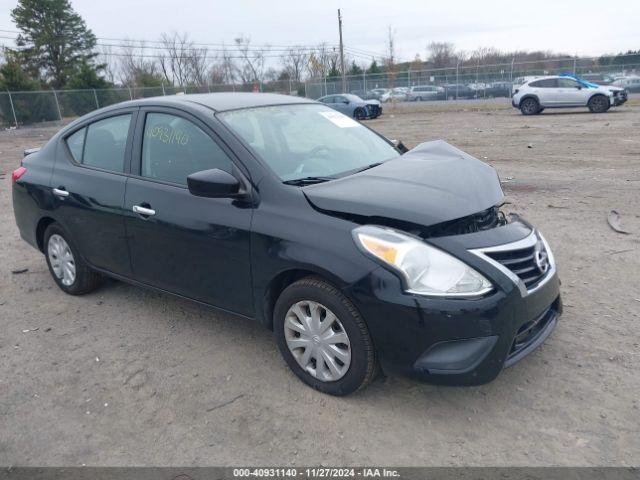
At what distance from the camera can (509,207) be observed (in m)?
7.11

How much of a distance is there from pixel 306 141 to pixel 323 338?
1478mm

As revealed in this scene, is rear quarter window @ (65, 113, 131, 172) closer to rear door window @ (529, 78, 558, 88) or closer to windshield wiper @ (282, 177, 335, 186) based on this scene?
windshield wiper @ (282, 177, 335, 186)

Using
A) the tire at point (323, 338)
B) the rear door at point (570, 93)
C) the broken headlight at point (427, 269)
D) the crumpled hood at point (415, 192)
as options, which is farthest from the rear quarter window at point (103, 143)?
the rear door at point (570, 93)

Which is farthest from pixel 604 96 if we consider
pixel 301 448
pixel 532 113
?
pixel 301 448

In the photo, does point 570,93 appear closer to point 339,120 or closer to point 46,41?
point 339,120

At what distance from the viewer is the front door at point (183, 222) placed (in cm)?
332

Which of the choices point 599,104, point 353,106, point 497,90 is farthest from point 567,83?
point 497,90

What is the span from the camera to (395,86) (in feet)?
127

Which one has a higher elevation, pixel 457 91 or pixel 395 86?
pixel 395 86

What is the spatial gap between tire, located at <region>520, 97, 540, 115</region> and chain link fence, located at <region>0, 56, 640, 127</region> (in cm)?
1060

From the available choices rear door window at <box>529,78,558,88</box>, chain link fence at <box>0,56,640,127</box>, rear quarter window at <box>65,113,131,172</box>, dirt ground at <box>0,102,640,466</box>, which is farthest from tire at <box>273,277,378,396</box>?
chain link fence at <box>0,56,640,127</box>

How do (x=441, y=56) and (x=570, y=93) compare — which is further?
(x=441, y=56)

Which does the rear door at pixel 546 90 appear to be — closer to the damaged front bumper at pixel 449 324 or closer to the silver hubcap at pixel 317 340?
the damaged front bumper at pixel 449 324

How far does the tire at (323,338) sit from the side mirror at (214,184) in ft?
2.22
